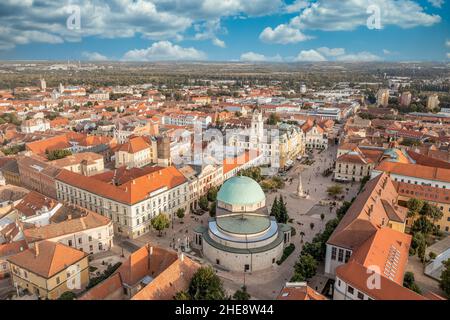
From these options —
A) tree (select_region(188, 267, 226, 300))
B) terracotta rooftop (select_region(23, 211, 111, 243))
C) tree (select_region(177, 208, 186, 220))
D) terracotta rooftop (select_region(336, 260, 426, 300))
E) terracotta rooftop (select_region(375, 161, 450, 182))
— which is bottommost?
tree (select_region(177, 208, 186, 220))

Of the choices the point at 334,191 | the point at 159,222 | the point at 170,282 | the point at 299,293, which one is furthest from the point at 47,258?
A: the point at 334,191

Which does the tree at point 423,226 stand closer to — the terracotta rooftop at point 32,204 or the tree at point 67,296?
the tree at point 67,296

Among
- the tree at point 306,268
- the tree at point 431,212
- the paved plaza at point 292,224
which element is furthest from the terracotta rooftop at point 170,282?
the tree at point 431,212

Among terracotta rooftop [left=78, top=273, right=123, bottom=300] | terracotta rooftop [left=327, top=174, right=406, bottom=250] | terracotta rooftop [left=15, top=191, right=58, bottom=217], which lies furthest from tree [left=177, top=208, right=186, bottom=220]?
terracotta rooftop [left=327, top=174, right=406, bottom=250]

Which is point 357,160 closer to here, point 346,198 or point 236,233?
point 346,198

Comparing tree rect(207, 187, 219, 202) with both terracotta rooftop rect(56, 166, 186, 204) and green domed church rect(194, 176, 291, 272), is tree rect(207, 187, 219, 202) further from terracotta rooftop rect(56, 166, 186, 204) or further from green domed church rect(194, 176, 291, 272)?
green domed church rect(194, 176, 291, 272)
